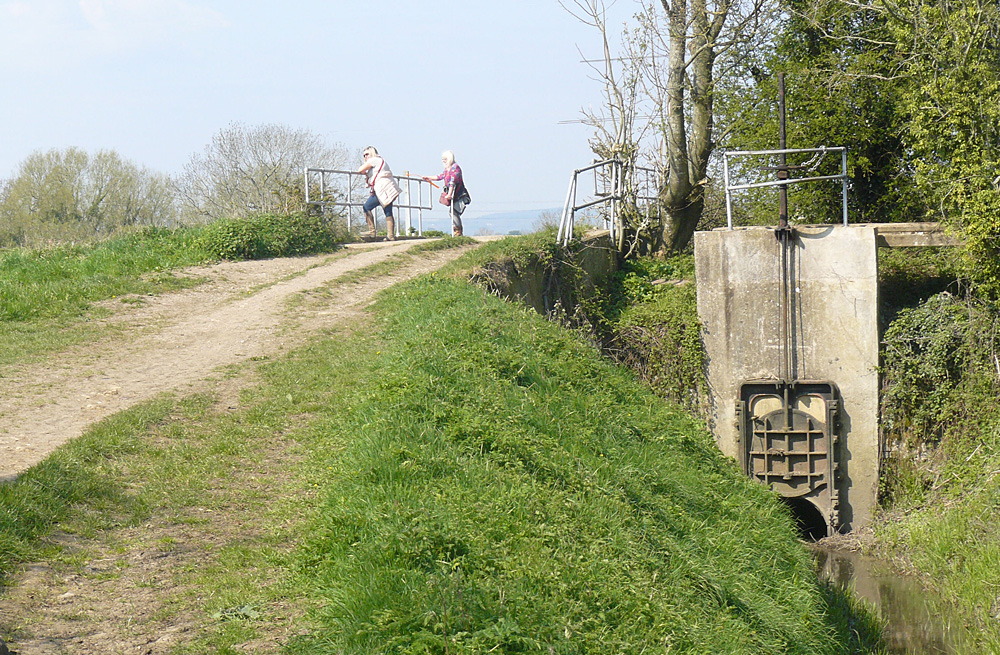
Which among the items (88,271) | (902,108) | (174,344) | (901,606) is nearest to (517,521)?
(174,344)

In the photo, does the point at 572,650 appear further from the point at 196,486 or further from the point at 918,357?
the point at 918,357

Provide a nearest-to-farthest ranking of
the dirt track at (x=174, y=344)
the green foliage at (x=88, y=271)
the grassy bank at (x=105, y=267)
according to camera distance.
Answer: the dirt track at (x=174, y=344)
the grassy bank at (x=105, y=267)
the green foliage at (x=88, y=271)

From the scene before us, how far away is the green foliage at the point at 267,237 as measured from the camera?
14992 mm

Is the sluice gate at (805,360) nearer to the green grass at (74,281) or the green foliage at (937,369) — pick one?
the green foliage at (937,369)

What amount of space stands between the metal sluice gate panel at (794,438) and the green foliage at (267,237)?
25.8 ft

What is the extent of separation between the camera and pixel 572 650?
4438 mm

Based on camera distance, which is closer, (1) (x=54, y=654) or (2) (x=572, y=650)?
(1) (x=54, y=654)

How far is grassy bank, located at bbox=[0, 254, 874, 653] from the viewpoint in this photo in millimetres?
4457

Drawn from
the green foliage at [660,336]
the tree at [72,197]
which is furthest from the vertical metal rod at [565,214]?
the tree at [72,197]

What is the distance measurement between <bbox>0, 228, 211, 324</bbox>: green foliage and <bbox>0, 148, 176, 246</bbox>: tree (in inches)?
881

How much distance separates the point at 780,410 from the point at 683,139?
5864mm

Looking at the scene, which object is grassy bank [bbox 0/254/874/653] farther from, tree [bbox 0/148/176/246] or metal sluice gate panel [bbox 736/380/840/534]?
tree [bbox 0/148/176/246]

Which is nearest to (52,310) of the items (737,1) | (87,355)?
(87,355)

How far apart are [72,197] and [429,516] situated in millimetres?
37968
